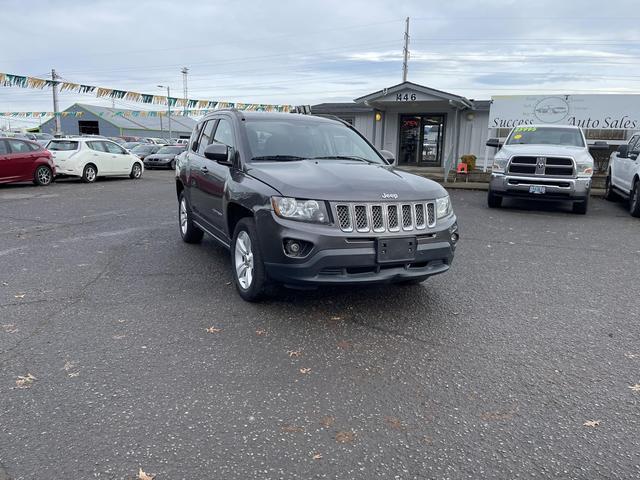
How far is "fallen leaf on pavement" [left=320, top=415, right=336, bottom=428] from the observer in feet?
9.37

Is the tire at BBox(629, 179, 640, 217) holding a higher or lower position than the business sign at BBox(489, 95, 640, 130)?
lower

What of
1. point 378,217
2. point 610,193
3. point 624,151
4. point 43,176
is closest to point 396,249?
point 378,217

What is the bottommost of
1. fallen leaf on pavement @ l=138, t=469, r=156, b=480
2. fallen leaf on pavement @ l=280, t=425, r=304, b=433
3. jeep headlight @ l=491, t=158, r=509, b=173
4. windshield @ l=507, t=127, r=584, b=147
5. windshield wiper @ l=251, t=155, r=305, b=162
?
fallen leaf on pavement @ l=138, t=469, r=156, b=480

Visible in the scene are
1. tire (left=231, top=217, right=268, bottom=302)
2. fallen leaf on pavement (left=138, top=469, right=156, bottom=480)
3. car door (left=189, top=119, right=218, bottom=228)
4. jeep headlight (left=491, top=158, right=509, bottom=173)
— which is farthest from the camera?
jeep headlight (left=491, top=158, right=509, bottom=173)

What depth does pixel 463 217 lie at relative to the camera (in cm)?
1066

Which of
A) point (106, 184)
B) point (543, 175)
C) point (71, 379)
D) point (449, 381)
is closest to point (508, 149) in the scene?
point (543, 175)

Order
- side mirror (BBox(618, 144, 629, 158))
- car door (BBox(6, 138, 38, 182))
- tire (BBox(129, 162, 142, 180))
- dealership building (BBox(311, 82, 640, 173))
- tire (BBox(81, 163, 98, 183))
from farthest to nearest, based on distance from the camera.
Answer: tire (BBox(129, 162, 142, 180)), dealership building (BBox(311, 82, 640, 173)), tire (BBox(81, 163, 98, 183)), car door (BBox(6, 138, 38, 182)), side mirror (BBox(618, 144, 629, 158))

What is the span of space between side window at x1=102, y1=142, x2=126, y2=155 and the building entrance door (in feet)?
37.9

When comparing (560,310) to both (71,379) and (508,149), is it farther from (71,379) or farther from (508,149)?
(508,149)

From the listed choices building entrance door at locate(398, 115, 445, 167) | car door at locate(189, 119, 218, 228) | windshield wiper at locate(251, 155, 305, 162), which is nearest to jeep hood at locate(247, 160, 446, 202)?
windshield wiper at locate(251, 155, 305, 162)

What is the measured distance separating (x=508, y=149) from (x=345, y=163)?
7717 millimetres

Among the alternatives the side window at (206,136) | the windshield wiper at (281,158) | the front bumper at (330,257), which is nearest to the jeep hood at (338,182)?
the windshield wiper at (281,158)

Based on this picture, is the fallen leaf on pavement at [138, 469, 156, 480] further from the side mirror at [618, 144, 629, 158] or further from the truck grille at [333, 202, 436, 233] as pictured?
the side mirror at [618, 144, 629, 158]

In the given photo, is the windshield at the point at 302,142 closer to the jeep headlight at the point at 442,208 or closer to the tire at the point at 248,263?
the tire at the point at 248,263
